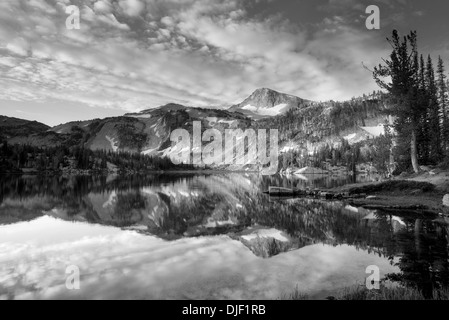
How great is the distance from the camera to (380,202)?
117 ft

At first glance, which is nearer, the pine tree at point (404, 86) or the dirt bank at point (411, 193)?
the dirt bank at point (411, 193)

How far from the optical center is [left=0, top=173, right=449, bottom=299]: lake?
491 inches

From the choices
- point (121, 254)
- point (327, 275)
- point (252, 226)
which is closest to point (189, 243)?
point (121, 254)

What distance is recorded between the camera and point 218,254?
18016 millimetres

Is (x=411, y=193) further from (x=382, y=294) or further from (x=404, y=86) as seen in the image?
(x=382, y=294)

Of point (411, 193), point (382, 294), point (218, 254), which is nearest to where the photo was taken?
point (382, 294)

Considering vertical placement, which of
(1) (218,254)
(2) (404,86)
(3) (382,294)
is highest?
(2) (404,86)

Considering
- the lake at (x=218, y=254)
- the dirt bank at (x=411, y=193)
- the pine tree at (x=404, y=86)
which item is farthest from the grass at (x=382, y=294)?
the pine tree at (x=404, y=86)

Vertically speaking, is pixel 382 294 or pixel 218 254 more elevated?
pixel 382 294

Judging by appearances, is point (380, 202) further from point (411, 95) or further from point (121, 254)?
point (121, 254)

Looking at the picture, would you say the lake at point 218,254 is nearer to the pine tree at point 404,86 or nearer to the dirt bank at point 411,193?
the dirt bank at point 411,193

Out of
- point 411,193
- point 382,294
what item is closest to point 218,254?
point 382,294

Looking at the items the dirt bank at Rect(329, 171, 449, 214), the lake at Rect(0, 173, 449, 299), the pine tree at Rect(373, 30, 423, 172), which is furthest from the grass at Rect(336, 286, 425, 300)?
the pine tree at Rect(373, 30, 423, 172)

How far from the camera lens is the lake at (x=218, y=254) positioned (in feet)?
40.9
